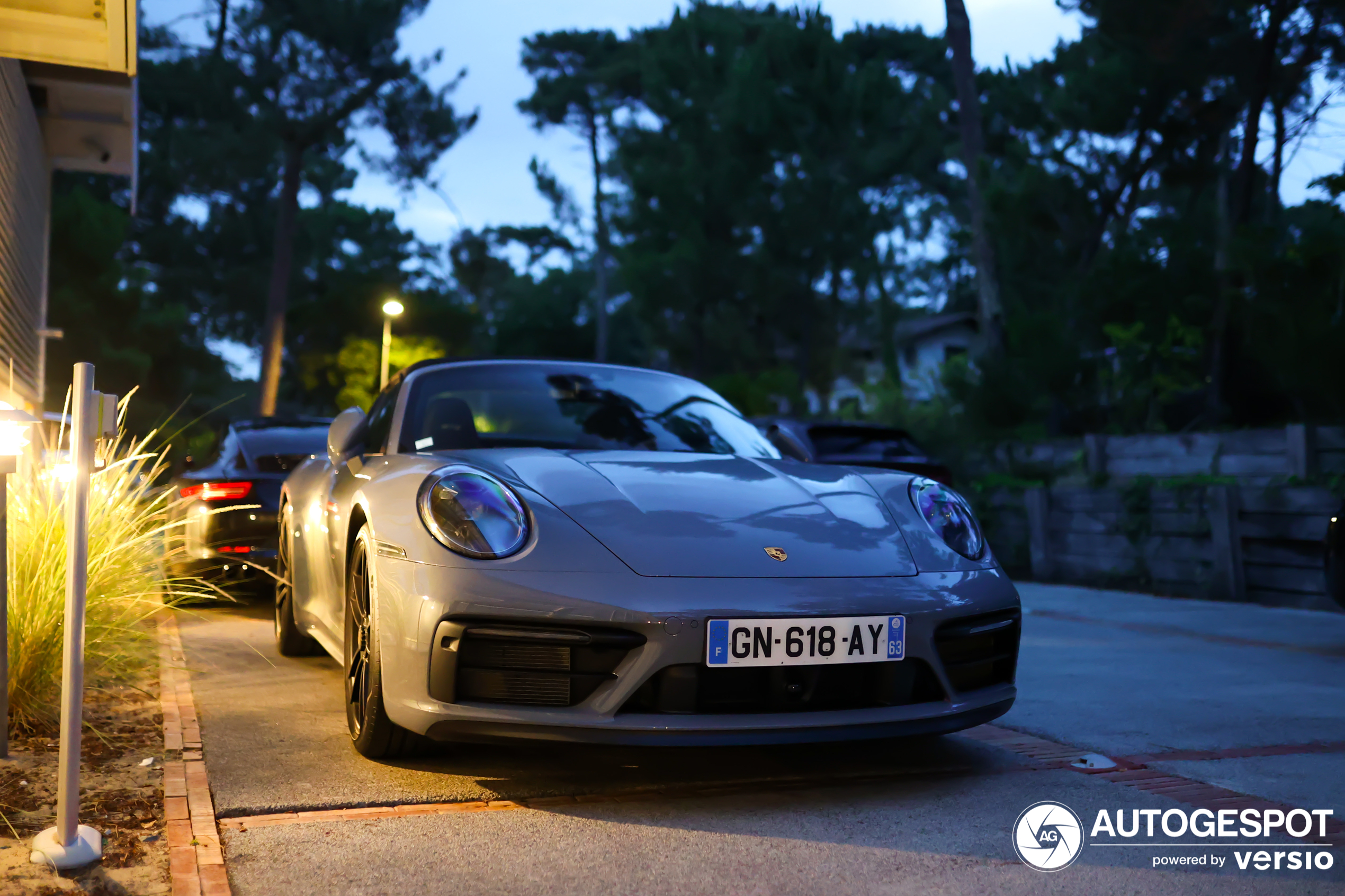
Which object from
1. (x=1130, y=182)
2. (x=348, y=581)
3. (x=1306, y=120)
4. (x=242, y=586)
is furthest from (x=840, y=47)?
(x=348, y=581)

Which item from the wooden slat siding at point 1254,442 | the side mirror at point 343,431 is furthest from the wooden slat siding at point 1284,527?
the side mirror at point 343,431

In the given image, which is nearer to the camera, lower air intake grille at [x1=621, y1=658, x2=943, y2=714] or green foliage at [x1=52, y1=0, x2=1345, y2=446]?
lower air intake grille at [x1=621, y1=658, x2=943, y2=714]

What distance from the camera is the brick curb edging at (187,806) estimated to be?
268cm

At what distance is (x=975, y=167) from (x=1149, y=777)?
1517 centimetres

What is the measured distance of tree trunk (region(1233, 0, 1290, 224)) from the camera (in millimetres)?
15328

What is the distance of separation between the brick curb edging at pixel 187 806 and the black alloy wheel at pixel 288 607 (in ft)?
2.26

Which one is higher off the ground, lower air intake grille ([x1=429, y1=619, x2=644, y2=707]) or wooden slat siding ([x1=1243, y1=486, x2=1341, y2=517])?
wooden slat siding ([x1=1243, y1=486, x2=1341, y2=517])

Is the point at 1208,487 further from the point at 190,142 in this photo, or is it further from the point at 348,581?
the point at 190,142

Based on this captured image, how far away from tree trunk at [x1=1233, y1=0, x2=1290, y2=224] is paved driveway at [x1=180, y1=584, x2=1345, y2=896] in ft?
40.8

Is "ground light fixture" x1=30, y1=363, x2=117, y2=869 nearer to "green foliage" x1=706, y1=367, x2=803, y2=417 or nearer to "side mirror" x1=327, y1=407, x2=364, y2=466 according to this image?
"side mirror" x1=327, y1=407, x2=364, y2=466

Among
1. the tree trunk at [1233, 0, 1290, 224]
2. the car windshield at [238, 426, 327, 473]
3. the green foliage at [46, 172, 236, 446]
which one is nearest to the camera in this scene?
the car windshield at [238, 426, 327, 473]

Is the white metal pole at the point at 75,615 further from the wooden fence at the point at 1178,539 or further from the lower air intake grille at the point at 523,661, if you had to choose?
the wooden fence at the point at 1178,539

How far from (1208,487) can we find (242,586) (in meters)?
6.85

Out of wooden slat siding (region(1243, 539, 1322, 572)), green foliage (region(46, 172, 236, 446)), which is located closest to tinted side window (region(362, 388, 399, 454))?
wooden slat siding (region(1243, 539, 1322, 572))
